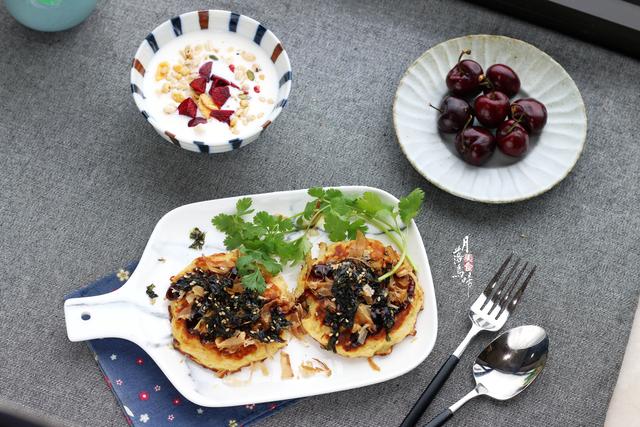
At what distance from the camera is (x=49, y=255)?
1779mm

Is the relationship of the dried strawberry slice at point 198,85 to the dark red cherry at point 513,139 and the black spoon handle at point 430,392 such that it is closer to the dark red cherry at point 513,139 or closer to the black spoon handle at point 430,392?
the dark red cherry at point 513,139

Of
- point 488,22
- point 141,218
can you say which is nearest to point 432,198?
point 488,22

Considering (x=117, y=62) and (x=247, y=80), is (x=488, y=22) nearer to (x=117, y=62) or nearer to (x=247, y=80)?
(x=247, y=80)

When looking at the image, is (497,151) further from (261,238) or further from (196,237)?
(196,237)

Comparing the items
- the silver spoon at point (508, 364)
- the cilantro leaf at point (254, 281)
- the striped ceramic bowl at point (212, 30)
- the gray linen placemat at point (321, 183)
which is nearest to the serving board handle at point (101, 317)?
the gray linen placemat at point (321, 183)

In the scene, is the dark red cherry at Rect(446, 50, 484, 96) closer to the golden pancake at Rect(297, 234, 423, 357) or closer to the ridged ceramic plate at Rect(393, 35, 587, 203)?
the ridged ceramic plate at Rect(393, 35, 587, 203)

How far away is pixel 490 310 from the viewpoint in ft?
5.80

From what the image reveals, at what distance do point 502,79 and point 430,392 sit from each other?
71cm

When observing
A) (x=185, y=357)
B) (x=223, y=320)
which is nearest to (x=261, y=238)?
(x=223, y=320)

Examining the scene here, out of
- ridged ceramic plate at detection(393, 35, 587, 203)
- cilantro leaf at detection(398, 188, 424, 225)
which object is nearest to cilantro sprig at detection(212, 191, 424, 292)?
cilantro leaf at detection(398, 188, 424, 225)

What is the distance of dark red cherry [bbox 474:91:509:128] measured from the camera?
1764 millimetres

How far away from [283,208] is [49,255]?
0.53 metres

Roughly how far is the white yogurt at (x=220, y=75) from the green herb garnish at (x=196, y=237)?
0.20m

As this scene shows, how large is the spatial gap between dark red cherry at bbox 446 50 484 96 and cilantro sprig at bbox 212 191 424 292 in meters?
0.27
